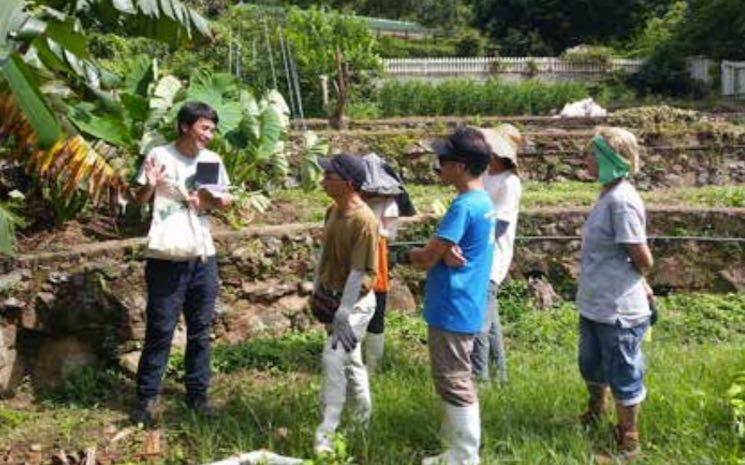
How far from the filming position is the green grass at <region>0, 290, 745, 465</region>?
15.3 feet

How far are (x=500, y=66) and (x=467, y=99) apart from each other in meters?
8.29

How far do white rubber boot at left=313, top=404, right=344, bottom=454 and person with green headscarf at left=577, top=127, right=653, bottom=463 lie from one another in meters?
1.24

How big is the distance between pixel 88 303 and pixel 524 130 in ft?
29.3

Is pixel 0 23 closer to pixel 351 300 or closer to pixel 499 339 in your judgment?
pixel 351 300

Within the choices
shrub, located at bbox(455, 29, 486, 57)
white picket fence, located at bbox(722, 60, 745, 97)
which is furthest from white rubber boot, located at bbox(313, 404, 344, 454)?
shrub, located at bbox(455, 29, 486, 57)

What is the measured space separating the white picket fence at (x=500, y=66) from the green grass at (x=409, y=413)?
75.4ft

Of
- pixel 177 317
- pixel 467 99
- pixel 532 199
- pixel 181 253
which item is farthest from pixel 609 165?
Answer: pixel 467 99

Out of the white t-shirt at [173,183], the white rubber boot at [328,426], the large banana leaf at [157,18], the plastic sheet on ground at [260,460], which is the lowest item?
the plastic sheet on ground at [260,460]

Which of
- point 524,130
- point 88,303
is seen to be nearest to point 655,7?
point 524,130

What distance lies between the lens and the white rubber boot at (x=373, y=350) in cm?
612

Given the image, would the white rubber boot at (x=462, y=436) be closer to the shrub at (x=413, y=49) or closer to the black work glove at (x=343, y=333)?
Answer: the black work glove at (x=343, y=333)

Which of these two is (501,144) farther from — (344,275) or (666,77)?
(666,77)

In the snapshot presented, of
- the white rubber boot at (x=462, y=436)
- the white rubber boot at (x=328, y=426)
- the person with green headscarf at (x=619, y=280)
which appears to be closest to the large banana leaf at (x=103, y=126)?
the white rubber boot at (x=328, y=426)

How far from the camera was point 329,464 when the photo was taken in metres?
4.30
